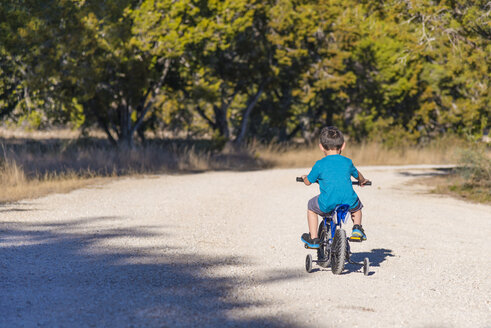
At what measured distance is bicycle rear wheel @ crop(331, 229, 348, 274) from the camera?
6543 mm

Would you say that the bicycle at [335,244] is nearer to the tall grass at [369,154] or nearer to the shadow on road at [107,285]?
the shadow on road at [107,285]

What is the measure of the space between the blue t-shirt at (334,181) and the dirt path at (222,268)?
2.50ft

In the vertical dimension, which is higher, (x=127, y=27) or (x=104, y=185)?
(x=127, y=27)

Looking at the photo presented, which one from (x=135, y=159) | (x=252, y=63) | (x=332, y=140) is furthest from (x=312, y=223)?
(x=252, y=63)

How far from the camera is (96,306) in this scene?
5.42 meters

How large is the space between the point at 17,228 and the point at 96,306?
4.70 m

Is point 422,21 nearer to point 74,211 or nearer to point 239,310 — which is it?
point 74,211

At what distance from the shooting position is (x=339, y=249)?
21.6ft

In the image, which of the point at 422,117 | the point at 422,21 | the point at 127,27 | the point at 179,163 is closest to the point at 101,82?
the point at 127,27

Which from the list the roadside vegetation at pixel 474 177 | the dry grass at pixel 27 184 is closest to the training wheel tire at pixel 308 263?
the dry grass at pixel 27 184

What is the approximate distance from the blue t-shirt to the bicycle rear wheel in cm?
30

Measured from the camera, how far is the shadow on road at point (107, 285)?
5.10 metres

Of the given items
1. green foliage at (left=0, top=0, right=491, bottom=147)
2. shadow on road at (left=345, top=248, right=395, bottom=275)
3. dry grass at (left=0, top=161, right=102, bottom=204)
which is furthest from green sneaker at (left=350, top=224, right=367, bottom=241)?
green foliage at (left=0, top=0, right=491, bottom=147)

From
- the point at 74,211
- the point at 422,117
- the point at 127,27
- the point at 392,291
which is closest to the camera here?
the point at 392,291
